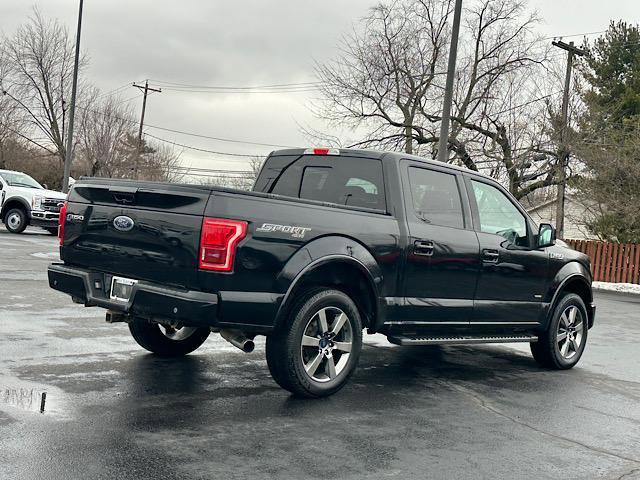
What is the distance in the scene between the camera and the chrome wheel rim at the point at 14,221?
2248 cm

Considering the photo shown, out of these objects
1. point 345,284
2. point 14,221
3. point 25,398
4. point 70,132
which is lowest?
point 25,398

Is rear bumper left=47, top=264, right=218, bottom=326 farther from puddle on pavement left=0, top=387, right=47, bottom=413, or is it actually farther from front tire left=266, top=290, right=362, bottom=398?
puddle on pavement left=0, top=387, right=47, bottom=413

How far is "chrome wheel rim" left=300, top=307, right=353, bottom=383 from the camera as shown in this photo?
552 centimetres

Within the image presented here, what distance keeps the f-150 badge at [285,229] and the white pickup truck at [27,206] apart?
18241 mm

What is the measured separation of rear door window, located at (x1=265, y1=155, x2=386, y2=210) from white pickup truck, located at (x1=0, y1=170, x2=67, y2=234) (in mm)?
16754

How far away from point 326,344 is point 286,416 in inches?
27.7

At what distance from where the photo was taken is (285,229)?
5.16 m

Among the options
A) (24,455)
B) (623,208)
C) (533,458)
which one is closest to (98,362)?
(24,455)

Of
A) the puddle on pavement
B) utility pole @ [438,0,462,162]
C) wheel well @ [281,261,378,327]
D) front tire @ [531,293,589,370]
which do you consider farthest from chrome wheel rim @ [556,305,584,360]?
utility pole @ [438,0,462,162]

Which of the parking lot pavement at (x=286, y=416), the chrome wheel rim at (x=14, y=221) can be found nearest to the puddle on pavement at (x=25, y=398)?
the parking lot pavement at (x=286, y=416)

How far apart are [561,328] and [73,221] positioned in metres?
4.88

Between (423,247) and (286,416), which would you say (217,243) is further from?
(423,247)

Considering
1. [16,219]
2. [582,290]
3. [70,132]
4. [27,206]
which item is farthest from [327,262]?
[70,132]

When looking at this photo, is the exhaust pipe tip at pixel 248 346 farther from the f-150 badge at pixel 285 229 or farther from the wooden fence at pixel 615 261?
the wooden fence at pixel 615 261
